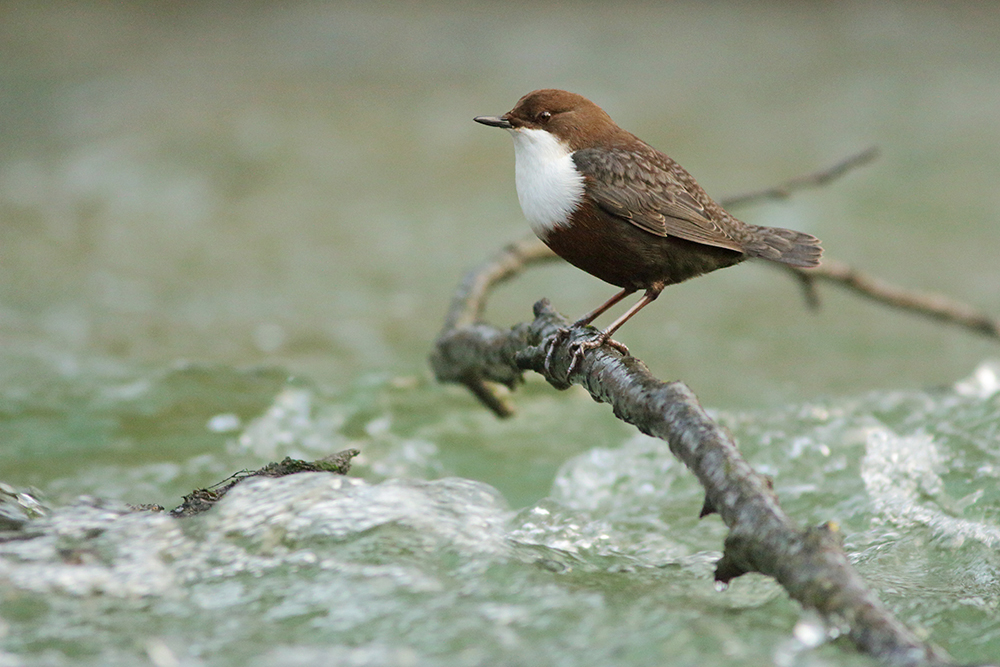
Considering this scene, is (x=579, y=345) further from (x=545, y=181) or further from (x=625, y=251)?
(x=545, y=181)

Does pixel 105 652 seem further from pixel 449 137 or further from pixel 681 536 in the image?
pixel 449 137

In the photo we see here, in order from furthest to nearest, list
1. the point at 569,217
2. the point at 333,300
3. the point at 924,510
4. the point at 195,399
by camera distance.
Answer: the point at 333,300 < the point at 195,399 < the point at 924,510 < the point at 569,217

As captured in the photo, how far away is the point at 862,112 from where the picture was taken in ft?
32.7

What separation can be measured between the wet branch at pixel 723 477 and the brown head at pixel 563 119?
1.56 feet

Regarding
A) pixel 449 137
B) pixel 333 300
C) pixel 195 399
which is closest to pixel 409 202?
pixel 449 137

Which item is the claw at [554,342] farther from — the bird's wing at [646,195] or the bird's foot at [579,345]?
the bird's wing at [646,195]

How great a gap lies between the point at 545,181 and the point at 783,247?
71cm

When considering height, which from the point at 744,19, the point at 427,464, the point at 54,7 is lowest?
the point at 427,464

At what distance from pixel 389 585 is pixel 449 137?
315 inches

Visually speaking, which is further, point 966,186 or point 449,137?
point 449,137

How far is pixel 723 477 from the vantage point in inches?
74.9

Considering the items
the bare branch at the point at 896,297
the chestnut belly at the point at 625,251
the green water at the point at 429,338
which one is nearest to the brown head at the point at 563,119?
the chestnut belly at the point at 625,251

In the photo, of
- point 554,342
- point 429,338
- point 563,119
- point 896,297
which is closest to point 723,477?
point 554,342

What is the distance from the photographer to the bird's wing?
8.50 ft
